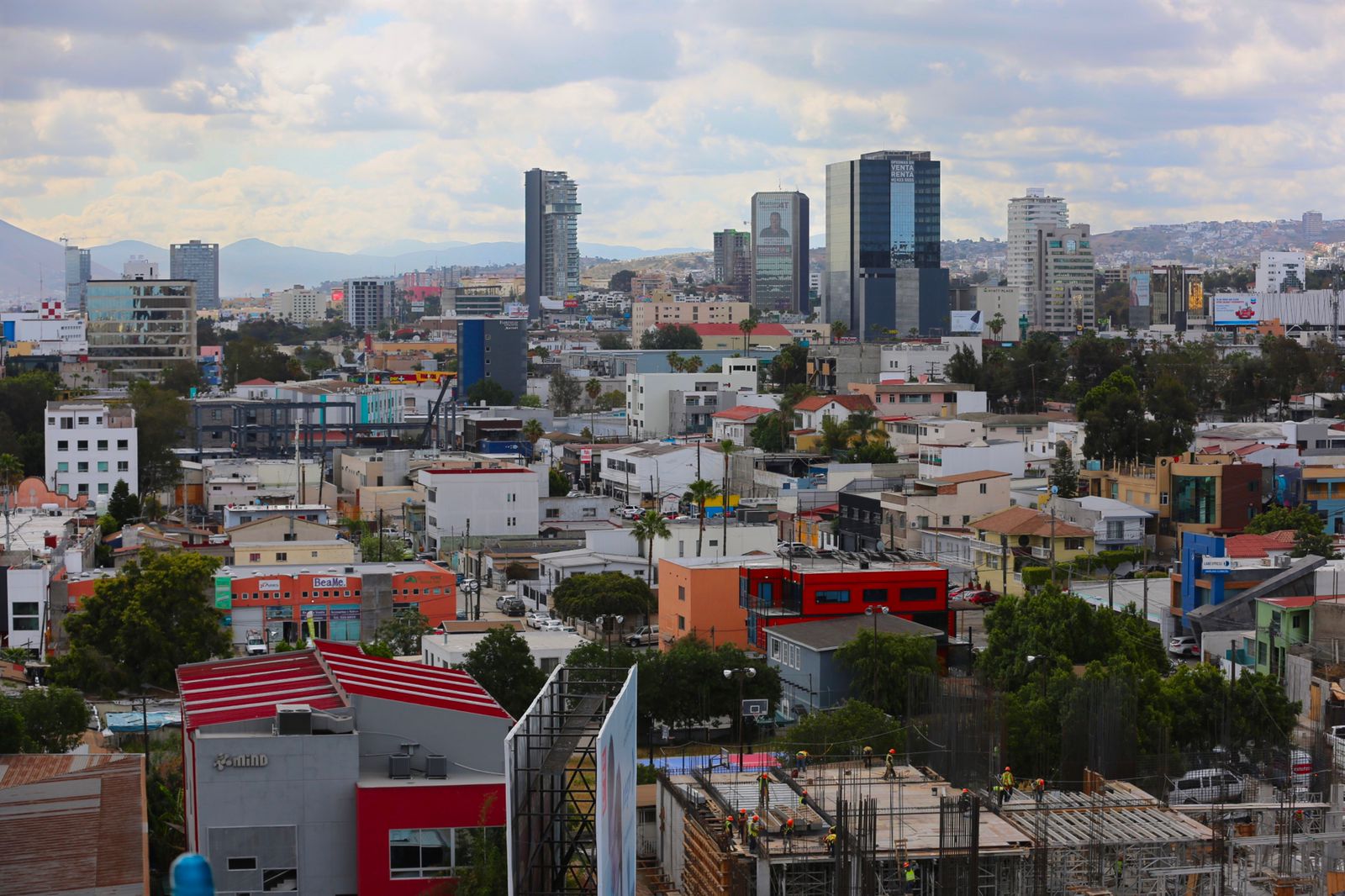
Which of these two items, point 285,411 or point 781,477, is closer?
point 781,477

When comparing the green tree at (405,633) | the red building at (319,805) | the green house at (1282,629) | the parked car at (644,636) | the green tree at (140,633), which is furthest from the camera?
the parked car at (644,636)

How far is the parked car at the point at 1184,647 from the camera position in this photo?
19.3 meters

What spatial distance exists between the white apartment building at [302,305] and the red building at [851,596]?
12025 cm

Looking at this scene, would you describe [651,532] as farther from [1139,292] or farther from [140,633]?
[1139,292]

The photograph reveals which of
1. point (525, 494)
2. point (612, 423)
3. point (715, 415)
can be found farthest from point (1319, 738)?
point (612, 423)

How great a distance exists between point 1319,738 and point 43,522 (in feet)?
68.8

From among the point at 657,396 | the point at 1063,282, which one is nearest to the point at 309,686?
the point at 657,396

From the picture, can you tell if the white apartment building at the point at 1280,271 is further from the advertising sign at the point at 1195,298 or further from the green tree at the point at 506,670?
the green tree at the point at 506,670

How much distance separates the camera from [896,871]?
34.1 feet

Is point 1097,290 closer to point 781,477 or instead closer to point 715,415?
point 715,415

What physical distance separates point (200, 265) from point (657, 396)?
115 m

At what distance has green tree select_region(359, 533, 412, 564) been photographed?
26922 millimetres

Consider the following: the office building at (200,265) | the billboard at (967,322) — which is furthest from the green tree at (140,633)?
the office building at (200,265)

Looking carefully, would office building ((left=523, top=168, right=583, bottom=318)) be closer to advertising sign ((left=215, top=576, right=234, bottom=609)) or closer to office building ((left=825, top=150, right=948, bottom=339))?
office building ((left=825, top=150, right=948, bottom=339))
